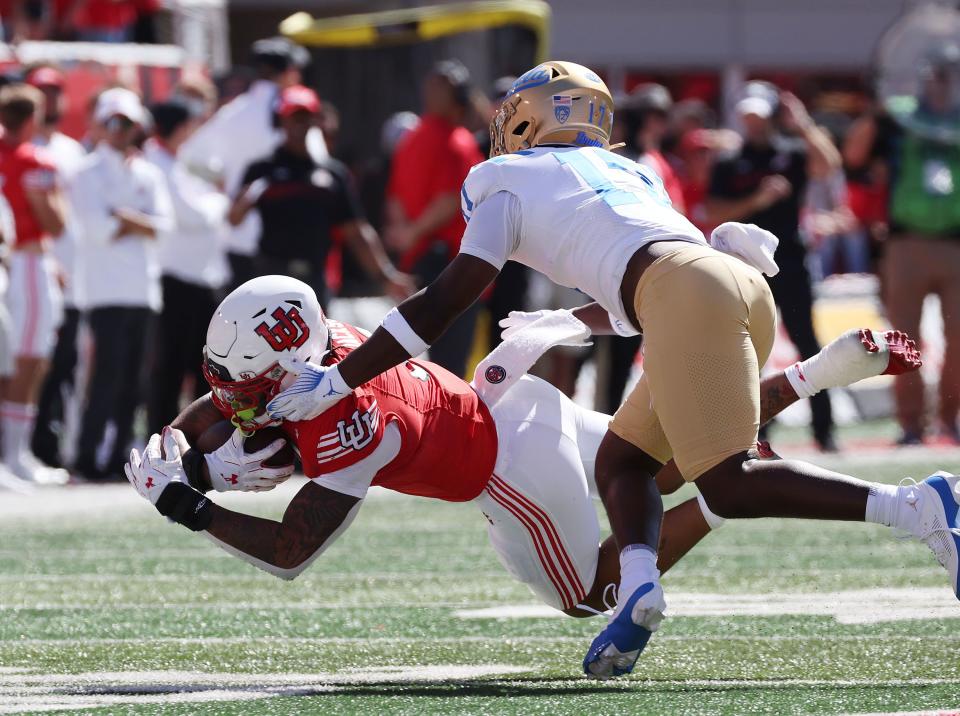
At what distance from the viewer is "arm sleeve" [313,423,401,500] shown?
4652 mm

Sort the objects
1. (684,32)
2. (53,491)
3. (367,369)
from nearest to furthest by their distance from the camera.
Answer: (367,369) → (53,491) → (684,32)

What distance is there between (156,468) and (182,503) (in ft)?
0.35

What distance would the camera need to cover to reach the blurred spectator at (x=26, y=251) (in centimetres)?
961

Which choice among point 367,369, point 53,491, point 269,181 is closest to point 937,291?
point 269,181

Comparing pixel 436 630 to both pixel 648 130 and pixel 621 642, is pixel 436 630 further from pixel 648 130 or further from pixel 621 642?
pixel 648 130

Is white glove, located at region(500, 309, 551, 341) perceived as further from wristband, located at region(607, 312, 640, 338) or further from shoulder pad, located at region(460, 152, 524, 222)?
shoulder pad, located at region(460, 152, 524, 222)

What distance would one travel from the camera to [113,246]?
32.5 feet

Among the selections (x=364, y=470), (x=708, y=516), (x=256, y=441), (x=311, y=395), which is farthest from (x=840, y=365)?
(x=256, y=441)

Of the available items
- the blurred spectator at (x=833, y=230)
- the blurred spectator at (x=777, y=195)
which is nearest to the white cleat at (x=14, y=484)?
the blurred spectator at (x=777, y=195)

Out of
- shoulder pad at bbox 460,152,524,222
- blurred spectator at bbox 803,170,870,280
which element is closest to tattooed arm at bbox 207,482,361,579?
shoulder pad at bbox 460,152,524,222

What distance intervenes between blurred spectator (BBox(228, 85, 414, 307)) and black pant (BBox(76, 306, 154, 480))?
2.38 ft

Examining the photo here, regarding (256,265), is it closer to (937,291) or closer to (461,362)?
(461,362)

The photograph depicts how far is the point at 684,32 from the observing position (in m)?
23.9

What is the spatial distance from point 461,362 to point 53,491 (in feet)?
7.42
